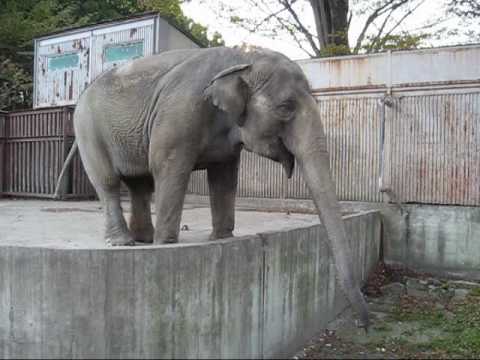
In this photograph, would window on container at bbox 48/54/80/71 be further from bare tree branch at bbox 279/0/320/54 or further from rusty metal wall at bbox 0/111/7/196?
bare tree branch at bbox 279/0/320/54

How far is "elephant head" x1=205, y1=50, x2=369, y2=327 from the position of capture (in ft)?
11.0

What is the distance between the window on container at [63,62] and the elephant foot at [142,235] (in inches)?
373

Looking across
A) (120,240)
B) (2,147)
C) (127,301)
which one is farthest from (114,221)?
(2,147)

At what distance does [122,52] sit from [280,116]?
9.51m

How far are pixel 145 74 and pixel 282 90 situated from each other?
1.25 m

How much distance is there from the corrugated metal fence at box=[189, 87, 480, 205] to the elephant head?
20.6ft

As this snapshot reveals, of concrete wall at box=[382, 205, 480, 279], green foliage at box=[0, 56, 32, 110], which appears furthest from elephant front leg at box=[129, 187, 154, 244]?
green foliage at box=[0, 56, 32, 110]

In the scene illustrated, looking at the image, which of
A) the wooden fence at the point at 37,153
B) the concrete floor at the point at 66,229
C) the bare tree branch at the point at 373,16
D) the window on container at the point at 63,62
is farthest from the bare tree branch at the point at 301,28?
the concrete floor at the point at 66,229

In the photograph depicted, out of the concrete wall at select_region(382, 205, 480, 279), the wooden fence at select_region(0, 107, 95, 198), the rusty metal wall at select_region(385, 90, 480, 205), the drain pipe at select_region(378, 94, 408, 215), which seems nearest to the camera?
the concrete wall at select_region(382, 205, 480, 279)

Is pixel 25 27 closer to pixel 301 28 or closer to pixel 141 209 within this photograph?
pixel 301 28

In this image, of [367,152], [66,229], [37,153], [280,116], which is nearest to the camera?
[280,116]

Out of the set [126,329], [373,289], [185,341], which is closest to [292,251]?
[185,341]

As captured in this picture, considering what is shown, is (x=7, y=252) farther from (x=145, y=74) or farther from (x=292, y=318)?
(x=292, y=318)

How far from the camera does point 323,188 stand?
10.9 ft
